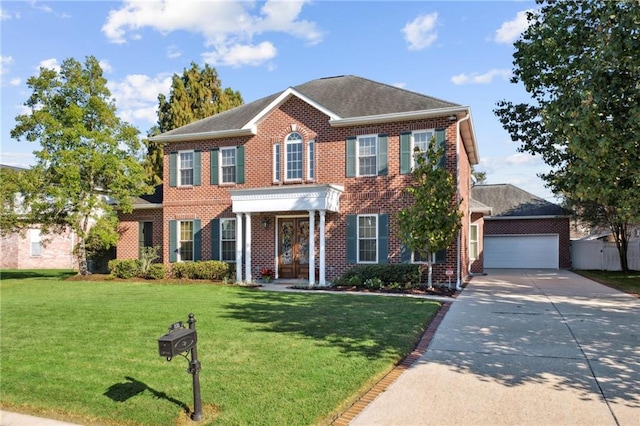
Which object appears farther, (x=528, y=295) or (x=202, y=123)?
(x=202, y=123)

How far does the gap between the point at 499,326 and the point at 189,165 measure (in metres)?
13.9

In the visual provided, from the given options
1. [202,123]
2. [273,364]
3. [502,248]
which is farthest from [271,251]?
[502,248]

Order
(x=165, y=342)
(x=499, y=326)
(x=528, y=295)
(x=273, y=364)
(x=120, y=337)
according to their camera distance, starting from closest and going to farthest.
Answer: (x=165, y=342)
(x=273, y=364)
(x=120, y=337)
(x=499, y=326)
(x=528, y=295)

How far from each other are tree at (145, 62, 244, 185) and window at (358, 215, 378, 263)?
15.3m

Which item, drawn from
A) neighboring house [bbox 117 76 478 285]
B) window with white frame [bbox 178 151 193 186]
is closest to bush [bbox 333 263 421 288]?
neighboring house [bbox 117 76 478 285]

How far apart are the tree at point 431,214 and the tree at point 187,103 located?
58.4ft

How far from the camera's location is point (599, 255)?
26.4m

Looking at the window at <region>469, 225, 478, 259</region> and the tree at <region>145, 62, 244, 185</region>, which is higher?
the tree at <region>145, 62, 244, 185</region>

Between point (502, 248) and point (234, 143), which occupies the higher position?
point (234, 143)

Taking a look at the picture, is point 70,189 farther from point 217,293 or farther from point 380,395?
point 380,395

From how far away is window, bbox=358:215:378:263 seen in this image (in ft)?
52.7

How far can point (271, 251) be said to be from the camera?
56.8 feet

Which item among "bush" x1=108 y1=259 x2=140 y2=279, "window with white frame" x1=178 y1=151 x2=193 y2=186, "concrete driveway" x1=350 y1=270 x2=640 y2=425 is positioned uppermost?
"window with white frame" x1=178 y1=151 x2=193 y2=186

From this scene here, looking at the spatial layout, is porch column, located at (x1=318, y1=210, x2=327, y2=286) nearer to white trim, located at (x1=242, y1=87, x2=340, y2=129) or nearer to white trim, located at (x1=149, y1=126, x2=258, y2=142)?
white trim, located at (x1=242, y1=87, x2=340, y2=129)
